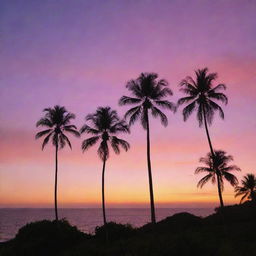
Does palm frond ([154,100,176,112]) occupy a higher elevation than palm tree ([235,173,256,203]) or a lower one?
higher

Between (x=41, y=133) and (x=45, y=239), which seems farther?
(x=41, y=133)

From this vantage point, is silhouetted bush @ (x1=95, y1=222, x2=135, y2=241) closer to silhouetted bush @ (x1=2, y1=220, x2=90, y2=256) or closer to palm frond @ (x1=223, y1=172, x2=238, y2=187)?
silhouetted bush @ (x1=2, y1=220, x2=90, y2=256)

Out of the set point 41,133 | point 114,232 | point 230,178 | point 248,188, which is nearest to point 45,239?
point 114,232

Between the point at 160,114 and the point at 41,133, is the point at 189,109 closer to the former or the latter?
the point at 160,114

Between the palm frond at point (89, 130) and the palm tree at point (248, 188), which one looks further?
the palm tree at point (248, 188)

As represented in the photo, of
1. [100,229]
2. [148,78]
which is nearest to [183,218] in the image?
[100,229]

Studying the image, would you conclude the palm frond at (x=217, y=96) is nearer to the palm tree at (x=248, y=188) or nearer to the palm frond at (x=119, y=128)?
the palm frond at (x=119, y=128)

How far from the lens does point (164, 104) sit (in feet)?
113

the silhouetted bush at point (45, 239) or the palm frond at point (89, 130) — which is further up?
the palm frond at point (89, 130)

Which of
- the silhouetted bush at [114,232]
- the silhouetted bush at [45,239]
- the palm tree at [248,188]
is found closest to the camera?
the silhouetted bush at [45,239]

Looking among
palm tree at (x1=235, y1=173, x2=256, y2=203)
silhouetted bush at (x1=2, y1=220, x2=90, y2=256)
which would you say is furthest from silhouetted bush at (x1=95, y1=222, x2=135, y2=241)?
palm tree at (x1=235, y1=173, x2=256, y2=203)

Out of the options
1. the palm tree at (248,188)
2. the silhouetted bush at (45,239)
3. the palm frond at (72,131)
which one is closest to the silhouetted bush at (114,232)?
the silhouetted bush at (45,239)

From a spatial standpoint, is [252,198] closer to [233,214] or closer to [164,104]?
[233,214]

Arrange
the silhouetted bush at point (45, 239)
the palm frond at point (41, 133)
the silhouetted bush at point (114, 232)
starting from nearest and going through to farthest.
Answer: the silhouetted bush at point (45, 239), the silhouetted bush at point (114, 232), the palm frond at point (41, 133)
